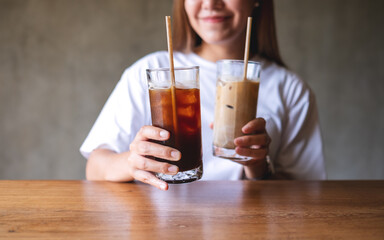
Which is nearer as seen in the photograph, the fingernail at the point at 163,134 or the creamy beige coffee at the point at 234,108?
the fingernail at the point at 163,134

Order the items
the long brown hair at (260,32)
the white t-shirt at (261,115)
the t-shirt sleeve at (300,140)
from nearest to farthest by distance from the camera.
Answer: the white t-shirt at (261,115)
the t-shirt sleeve at (300,140)
the long brown hair at (260,32)

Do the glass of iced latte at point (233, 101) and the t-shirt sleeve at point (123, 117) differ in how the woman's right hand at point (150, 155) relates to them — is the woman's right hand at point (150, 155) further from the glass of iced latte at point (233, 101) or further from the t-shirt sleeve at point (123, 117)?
the t-shirt sleeve at point (123, 117)

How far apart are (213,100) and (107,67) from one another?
2141 millimetres

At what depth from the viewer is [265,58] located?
193 cm

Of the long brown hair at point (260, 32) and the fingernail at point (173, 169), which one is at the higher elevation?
the long brown hair at point (260, 32)

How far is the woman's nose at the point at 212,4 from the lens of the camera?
4.95ft

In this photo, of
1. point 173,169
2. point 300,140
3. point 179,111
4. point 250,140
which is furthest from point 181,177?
point 300,140

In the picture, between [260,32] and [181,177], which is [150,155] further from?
[260,32]

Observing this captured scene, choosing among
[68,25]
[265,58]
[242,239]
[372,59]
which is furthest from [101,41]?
[242,239]

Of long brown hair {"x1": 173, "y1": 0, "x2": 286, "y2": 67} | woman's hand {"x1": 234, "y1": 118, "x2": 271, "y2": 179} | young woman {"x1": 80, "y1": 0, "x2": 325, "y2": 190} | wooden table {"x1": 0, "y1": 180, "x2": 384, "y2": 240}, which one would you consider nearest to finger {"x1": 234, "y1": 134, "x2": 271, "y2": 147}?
woman's hand {"x1": 234, "y1": 118, "x2": 271, "y2": 179}

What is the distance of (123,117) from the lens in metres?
1.66

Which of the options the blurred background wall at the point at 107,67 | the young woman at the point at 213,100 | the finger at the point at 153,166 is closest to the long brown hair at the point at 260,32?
the young woman at the point at 213,100

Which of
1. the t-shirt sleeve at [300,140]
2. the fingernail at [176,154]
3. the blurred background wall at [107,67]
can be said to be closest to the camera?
the fingernail at [176,154]

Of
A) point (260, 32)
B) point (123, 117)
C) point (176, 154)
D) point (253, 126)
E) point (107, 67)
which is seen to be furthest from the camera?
point (107, 67)
